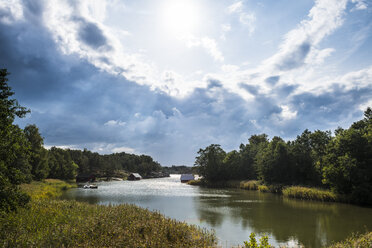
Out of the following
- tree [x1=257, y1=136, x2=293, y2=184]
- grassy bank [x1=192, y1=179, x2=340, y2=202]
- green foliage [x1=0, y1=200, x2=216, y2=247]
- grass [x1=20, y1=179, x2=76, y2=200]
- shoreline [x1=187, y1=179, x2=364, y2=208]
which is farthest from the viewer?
tree [x1=257, y1=136, x2=293, y2=184]

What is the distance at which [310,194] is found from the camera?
4253 centimetres

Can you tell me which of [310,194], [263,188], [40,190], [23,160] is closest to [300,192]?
[310,194]

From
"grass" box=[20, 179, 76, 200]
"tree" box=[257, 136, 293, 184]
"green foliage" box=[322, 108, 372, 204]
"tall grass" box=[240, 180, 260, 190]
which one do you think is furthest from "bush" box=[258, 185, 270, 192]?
"grass" box=[20, 179, 76, 200]

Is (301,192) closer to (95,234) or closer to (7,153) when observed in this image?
(95,234)

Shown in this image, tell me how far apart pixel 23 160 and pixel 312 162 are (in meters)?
62.7

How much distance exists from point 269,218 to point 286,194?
2412 cm

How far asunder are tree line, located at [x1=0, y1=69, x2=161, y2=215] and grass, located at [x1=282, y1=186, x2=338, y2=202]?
4233 centimetres

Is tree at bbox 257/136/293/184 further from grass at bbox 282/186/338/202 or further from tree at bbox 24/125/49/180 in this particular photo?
tree at bbox 24/125/49/180

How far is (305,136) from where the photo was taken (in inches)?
2527

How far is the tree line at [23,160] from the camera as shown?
17.5m

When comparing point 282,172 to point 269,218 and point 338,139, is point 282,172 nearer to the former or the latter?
point 338,139

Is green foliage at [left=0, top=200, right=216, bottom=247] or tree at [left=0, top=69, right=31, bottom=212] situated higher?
tree at [left=0, top=69, right=31, bottom=212]

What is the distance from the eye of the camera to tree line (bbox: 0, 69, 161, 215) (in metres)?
17.5

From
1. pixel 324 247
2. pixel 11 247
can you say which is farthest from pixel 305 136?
pixel 11 247
